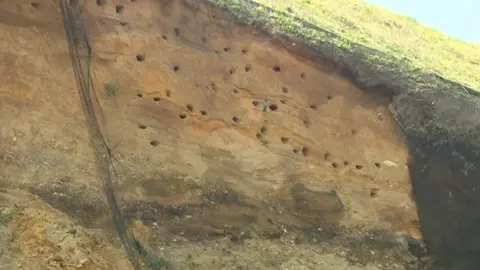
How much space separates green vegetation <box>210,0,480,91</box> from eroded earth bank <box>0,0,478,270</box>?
1.87 ft

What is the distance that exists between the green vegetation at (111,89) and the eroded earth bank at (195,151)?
0.02 meters

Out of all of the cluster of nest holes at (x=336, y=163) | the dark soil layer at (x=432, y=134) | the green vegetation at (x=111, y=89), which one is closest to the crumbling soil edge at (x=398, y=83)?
the dark soil layer at (x=432, y=134)

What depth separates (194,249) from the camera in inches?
330

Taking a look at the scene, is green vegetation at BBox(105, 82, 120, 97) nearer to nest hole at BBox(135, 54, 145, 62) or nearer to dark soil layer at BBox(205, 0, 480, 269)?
nest hole at BBox(135, 54, 145, 62)

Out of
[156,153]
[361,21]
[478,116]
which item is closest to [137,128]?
[156,153]

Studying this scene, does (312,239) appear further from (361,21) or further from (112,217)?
(361,21)

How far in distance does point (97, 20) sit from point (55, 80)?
117 cm

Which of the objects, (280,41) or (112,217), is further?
(280,41)

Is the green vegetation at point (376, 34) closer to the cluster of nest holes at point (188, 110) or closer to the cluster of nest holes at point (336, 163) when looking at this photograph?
the cluster of nest holes at point (336, 163)

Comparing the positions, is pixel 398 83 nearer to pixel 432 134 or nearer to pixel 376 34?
pixel 432 134

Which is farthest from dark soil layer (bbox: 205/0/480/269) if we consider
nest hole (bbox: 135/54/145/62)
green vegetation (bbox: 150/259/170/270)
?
green vegetation (bbox: 150/259/170/270)

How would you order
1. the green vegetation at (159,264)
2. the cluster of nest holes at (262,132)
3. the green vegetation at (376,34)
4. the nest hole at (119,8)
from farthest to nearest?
the green vegetation at (376,34) → the cluster of nest holes at (262,132) → the nest hole at (119,8) → the green vegetation at (159,264)

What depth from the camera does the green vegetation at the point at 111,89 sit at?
8930 mm

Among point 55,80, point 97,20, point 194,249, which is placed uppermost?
point 97,20
